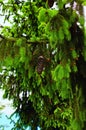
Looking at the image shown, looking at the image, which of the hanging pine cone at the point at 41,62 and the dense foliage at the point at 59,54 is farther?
the hanging pine cone at the point at 41,62

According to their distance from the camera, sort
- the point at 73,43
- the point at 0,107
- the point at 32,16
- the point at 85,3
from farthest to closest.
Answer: the point at 0,107, the point at 32,16, the point at 73,43, the point at 85,3

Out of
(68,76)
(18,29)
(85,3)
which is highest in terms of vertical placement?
(18,29)

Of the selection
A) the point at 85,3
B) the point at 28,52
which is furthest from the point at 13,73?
the point at 85,3

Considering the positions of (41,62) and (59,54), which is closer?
(59,54)

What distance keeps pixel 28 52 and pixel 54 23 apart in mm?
835

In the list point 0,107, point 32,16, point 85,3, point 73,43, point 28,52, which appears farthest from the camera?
point 0,107

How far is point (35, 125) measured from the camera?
13.9 m

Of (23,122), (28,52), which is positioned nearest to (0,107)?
(23,122)

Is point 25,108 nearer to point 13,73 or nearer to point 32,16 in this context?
point 13,73

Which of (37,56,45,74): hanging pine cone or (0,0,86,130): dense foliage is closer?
(0,0,86,130): dense foliage

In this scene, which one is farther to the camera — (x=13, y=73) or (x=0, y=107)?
(x=0, y=107)

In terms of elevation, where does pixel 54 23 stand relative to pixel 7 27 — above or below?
below

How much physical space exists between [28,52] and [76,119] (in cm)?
113

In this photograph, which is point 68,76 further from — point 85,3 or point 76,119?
point 85,3
